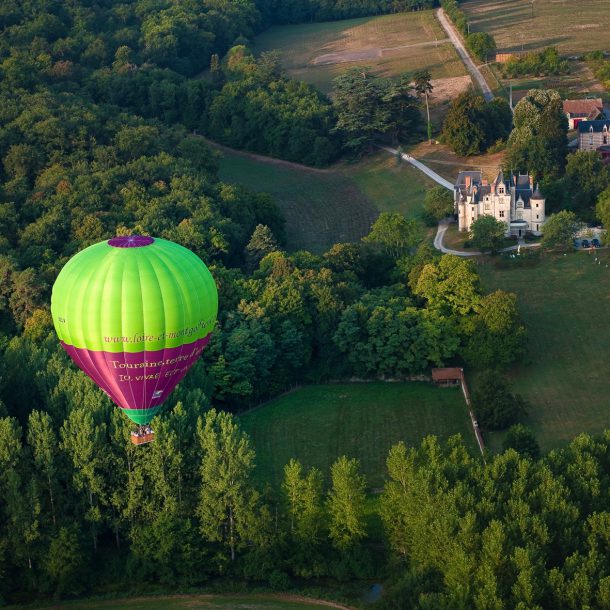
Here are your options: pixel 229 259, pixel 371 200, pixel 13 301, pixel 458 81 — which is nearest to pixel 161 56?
pixel 458 81

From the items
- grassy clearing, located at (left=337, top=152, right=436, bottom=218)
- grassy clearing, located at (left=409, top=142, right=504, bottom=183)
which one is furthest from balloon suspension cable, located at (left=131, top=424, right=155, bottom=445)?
grassy clearing, located at (left=409, top=142, right=504, bottom=183)

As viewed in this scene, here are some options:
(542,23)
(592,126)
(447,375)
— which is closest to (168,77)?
(592,126)

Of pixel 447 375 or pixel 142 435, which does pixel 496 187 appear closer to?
pixel 447 375

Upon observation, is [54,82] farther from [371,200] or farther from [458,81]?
[458,81]

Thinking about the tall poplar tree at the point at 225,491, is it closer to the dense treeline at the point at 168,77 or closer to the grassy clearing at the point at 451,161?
the grassy clearing at the point at 451,161

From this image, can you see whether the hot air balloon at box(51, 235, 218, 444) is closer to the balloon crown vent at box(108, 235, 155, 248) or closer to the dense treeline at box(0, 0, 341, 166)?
the balloon crown vent at box(108, 235, 155, 248)

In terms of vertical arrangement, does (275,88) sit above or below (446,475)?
below
